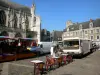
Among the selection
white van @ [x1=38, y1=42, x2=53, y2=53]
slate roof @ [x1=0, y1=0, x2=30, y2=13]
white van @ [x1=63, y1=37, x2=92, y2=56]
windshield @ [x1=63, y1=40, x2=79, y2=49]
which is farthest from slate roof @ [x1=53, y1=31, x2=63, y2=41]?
white van @ [x1=63, y1=37, x2=92, y2=56]

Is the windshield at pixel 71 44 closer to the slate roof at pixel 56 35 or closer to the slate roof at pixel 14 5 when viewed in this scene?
the slate roof at pixel 14 5

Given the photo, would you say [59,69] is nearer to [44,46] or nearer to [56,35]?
[44,46]

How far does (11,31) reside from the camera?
4059cm

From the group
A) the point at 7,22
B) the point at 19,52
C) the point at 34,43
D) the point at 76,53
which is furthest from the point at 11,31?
the point at 76,53

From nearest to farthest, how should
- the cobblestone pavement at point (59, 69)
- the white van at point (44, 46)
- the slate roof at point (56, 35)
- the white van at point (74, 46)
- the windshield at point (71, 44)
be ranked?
the cobblestone pavement at point (59, 69), the white van at point (74, 46), the windshield at point (71, 44), the white van at point (44, 46), the slate roof at point (56, 35)

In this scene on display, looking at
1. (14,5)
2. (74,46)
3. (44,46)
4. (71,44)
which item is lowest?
(44,46)

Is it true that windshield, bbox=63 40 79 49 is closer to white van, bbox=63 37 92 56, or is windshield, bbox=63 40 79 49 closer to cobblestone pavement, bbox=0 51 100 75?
white van, bbox=63 37 92 56

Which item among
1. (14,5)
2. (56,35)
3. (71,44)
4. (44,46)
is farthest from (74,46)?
(56,35)

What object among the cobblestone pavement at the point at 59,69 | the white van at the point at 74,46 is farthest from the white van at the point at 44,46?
the cobblestone pavement at the point at 59,69

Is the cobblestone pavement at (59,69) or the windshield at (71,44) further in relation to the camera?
the windshield at (71,44)

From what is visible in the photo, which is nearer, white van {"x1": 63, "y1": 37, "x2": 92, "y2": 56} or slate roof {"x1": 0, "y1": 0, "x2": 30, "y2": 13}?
white van {"x1": 63, "y1": 37, "x2": 92, "y2": 56}

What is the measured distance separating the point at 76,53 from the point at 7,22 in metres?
29.9

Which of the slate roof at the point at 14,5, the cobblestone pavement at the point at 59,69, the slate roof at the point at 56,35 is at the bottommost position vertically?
the cobblestone pavement at the point at 59,69

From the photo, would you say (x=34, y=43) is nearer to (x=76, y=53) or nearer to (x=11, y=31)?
(x=76, y=53)
